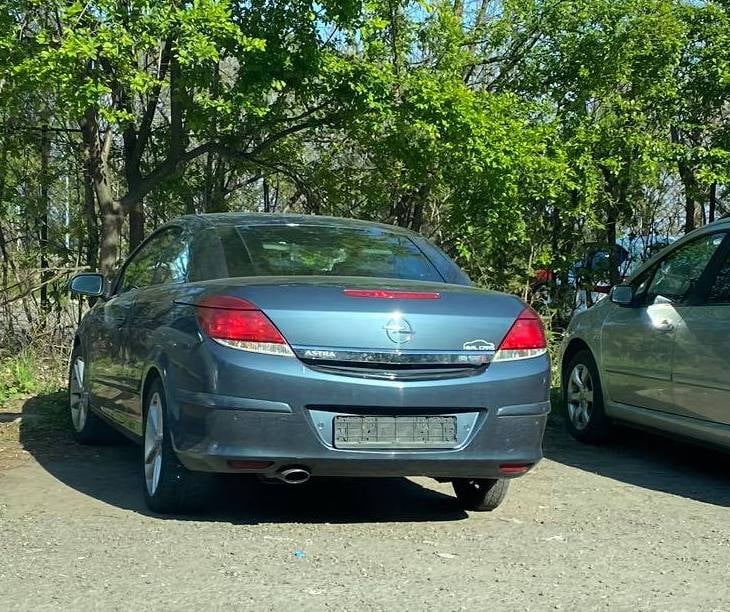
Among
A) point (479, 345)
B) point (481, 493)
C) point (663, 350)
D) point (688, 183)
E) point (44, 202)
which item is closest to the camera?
point (479, 345)

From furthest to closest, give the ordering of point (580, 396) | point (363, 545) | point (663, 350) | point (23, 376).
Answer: point (23, 376) → point (580, 396) → point (663, 350) → point (363, 545)

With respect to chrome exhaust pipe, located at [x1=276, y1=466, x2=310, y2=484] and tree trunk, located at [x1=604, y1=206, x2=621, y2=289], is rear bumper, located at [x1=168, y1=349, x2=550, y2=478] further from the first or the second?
tree trunk, located at [x1=604, y1=206, x2=621, y2=289]

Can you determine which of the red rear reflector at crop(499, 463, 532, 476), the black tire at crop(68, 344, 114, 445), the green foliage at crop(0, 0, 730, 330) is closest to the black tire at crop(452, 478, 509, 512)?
the red rear reflector at crop(499, 463, 532, 476)

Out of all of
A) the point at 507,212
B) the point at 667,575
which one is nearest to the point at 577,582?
the point at 667,575

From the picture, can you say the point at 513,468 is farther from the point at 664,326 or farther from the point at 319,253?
the point at 664,326

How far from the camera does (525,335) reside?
5.46 m

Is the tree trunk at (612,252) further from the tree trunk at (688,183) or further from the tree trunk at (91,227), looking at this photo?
the tree trunk at (91,227)

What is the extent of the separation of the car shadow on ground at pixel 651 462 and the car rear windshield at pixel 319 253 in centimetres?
223

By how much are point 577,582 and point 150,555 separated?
1923 millimetres

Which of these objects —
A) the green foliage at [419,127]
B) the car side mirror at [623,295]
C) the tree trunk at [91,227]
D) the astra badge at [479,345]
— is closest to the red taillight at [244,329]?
the astra badge at [479,345]

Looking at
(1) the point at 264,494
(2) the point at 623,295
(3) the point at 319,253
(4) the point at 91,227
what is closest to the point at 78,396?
(1) the point at 264,494

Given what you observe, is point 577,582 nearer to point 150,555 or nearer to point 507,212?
point 150,555

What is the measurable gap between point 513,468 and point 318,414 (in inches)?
43.4

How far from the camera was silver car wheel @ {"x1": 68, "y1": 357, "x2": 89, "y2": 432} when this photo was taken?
7.70 meters
